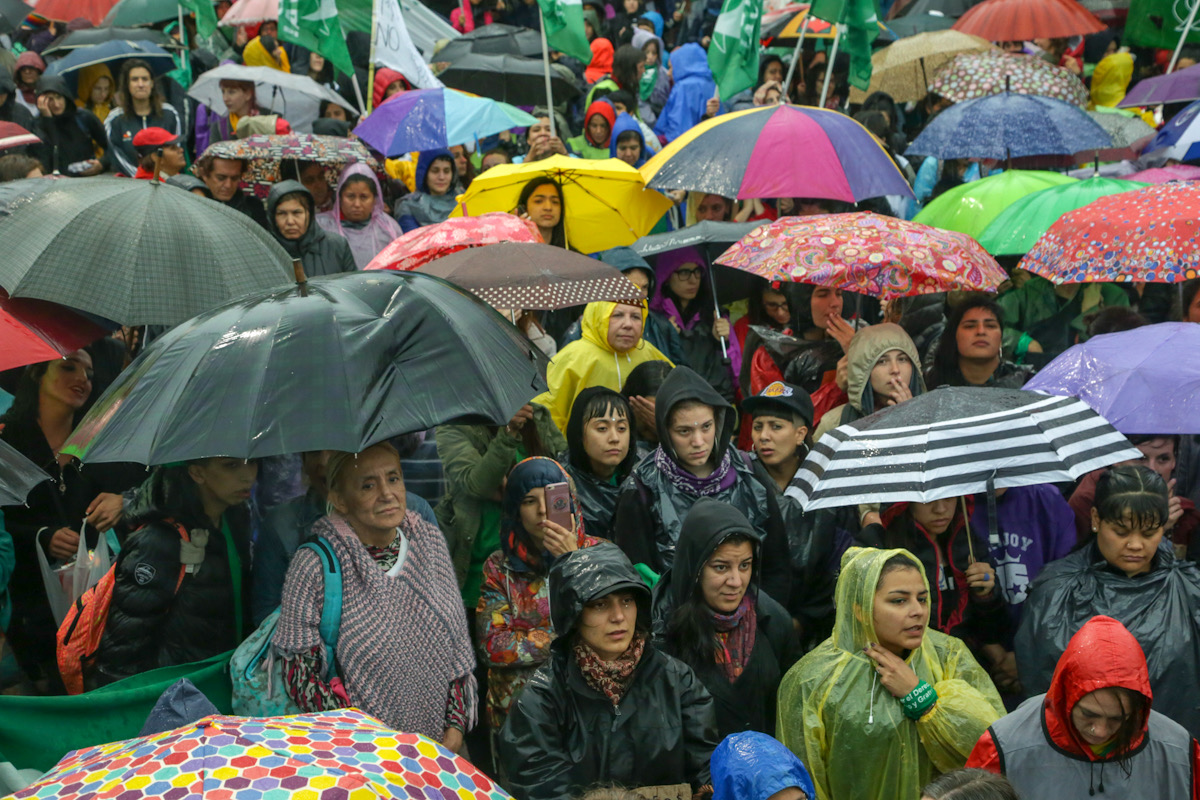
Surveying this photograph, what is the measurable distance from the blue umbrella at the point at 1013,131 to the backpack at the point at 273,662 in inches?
264

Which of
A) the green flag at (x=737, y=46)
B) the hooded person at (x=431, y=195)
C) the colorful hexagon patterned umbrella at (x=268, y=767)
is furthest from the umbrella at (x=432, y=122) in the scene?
the colorful hexagon patterned umbrella at (x=268, y=767)

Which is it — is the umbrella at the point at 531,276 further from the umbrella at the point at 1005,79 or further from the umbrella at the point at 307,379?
the umbrella at the point at 1005,79

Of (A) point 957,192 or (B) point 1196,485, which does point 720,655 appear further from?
(A) point 957,192

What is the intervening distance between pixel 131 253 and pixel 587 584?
2148mm

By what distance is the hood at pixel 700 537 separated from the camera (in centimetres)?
440

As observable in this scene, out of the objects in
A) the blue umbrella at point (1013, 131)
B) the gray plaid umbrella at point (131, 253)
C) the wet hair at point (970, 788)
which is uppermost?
the gray plaid umbrella at point (131, 253)

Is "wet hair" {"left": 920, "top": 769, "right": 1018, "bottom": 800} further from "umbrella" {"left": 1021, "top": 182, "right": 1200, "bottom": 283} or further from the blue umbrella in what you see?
the blue umbrella

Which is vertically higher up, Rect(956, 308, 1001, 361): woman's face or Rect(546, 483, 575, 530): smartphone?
Rect(956, 308, 1001, 361): woman's face

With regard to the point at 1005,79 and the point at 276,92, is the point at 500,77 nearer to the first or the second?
the point at 276,92

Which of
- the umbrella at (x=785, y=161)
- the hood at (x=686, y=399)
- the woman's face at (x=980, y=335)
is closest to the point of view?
the hood at (x=686, y=399)

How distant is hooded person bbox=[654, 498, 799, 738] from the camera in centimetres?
444

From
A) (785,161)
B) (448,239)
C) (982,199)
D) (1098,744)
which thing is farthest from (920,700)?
(982,199)

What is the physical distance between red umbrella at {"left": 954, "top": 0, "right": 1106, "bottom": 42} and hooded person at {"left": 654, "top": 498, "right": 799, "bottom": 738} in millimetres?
9247

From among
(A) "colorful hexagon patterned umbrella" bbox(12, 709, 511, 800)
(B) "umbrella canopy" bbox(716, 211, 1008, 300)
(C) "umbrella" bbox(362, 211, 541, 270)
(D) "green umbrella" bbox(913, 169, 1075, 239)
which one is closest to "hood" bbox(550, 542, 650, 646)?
(A) "colorful hexagon patterned umbrella" bbox(12, 709, 511, 800)
